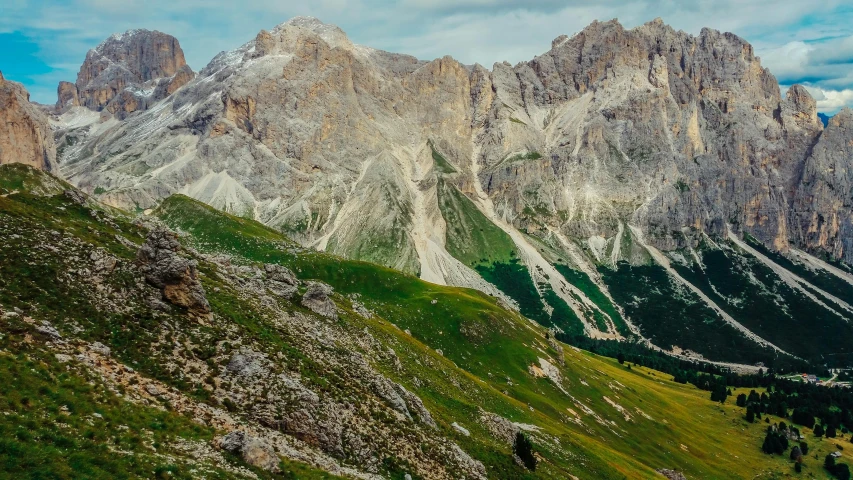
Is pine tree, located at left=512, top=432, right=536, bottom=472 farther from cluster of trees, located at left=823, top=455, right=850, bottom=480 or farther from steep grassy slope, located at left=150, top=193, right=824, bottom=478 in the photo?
cluster of trees, located at left=823, top=455, right=850, bottom=480

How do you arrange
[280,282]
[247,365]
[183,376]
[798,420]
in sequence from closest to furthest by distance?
[183,376], [247,365], [280,282], [798,420]

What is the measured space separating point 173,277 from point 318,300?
22501 mm

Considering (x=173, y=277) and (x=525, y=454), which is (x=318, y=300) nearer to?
(x=173, y=277)

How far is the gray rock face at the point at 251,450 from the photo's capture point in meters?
28.4

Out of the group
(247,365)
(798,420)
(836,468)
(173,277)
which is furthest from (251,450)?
(798,420)

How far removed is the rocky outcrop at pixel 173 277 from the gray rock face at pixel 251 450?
13.7 metres

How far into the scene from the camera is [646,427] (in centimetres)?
11269

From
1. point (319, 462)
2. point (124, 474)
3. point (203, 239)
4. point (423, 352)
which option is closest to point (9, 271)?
point (124, 474)

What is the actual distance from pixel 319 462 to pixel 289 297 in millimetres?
29807

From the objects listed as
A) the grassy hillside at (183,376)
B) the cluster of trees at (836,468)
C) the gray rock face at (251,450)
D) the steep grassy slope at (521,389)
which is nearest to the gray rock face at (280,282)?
the grassy hillside at (183,376)

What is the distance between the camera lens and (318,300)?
6097 centimetres

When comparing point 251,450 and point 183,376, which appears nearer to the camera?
point 251,450

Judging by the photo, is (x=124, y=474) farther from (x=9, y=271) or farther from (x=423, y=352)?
(x=423, y=352)

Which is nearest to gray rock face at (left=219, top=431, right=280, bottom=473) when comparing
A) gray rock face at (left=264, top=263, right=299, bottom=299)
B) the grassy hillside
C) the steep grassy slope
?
the grassy hillside
